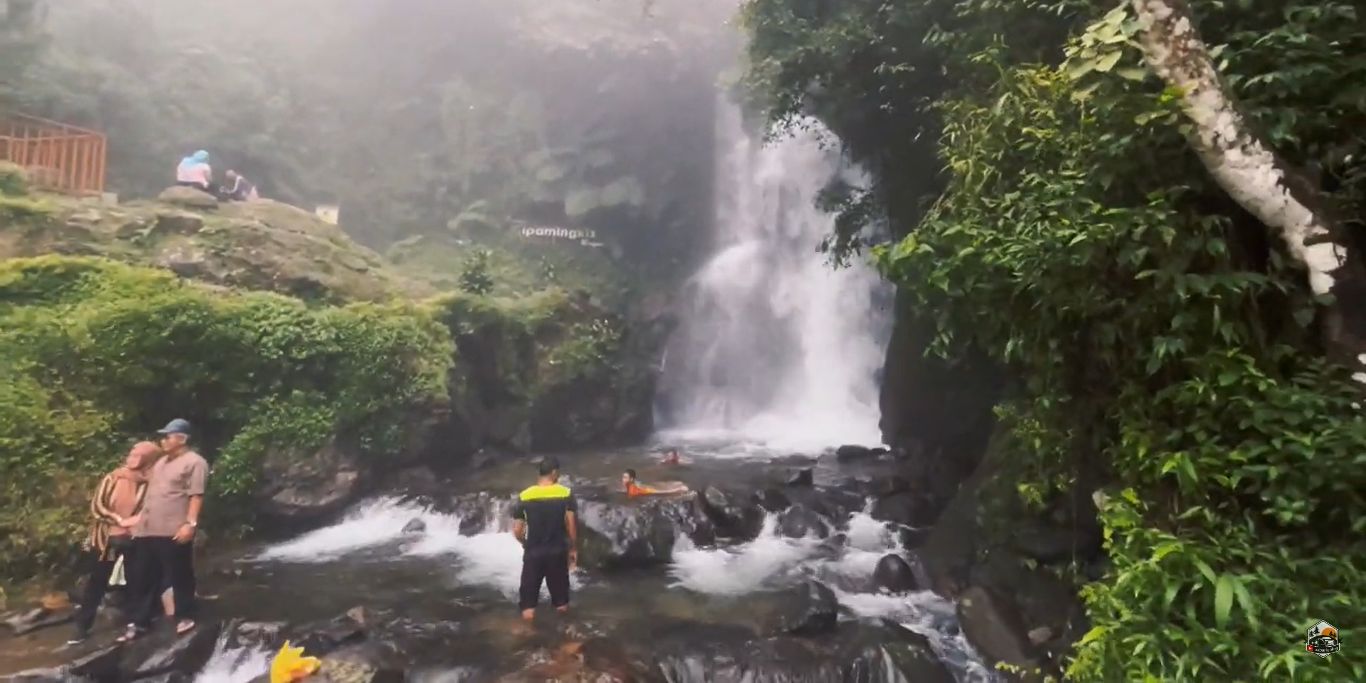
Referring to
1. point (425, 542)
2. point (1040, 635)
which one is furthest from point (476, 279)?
point (1040, 635)

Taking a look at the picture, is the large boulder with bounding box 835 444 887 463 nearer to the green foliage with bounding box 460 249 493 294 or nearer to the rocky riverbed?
the rocky riverbed

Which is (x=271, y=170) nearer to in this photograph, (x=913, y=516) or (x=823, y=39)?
(x=823, y=39)

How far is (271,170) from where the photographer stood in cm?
2177

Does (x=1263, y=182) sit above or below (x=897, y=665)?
above

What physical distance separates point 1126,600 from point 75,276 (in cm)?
1208

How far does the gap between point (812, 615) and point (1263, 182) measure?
5.31 meters

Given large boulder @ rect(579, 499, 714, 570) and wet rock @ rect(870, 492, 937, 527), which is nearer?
large boulder @ rect(579, 499, 714, 570)

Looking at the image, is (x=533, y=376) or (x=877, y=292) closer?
(x=533, y=376)

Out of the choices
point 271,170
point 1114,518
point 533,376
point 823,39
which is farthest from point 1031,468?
point 271,170

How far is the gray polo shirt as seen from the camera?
22.2 feet

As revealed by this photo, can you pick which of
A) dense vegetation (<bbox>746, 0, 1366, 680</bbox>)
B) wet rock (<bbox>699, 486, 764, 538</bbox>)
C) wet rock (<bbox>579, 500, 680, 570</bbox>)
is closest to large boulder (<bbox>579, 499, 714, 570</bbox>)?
wet rock (<bbox>579, 500, 680, 570</bbox>)

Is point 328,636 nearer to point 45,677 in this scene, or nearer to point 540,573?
point 540,573

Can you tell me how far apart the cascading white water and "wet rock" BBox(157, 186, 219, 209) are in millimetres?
11119

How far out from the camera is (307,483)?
1096cm
